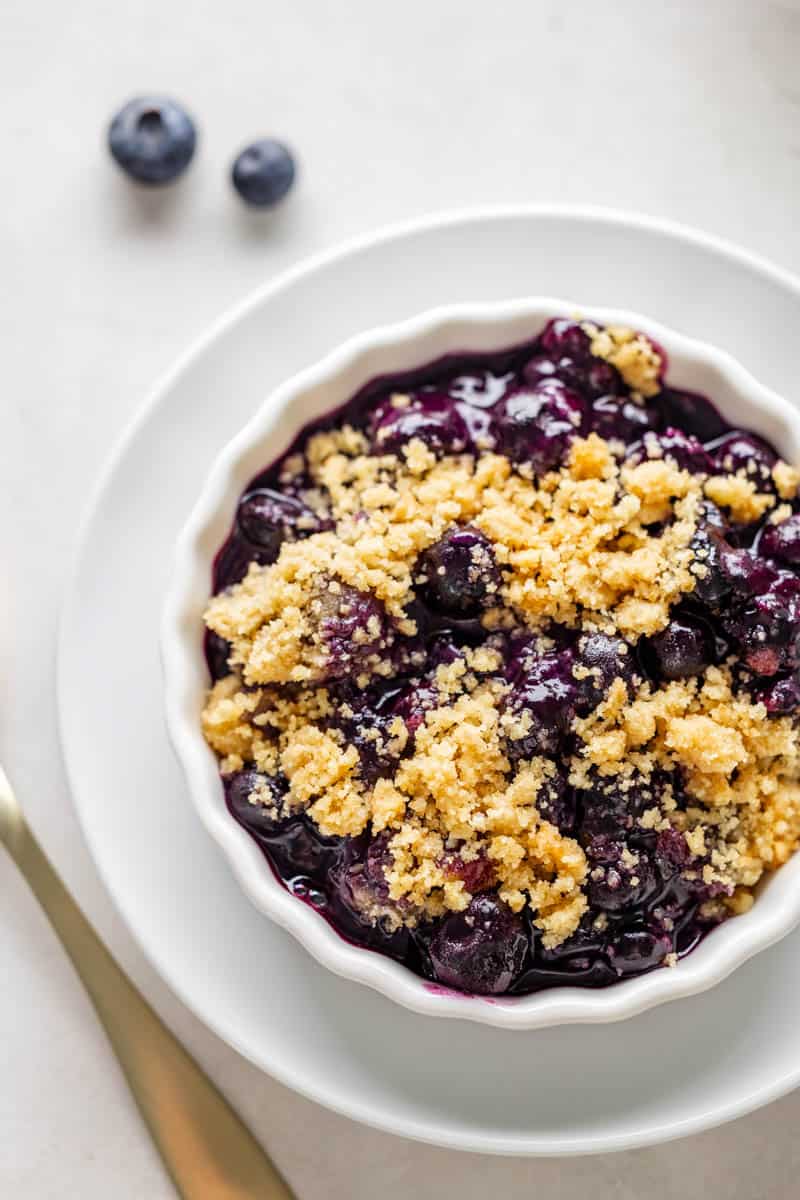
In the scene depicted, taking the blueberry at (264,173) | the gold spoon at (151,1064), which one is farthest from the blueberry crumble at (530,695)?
the blueberry at (264,173)

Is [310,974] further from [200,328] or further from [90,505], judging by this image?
[200,328]

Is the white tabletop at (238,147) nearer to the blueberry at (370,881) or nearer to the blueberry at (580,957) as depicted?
the blueberry at (370,881)

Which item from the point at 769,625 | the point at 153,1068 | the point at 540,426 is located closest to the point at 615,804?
the point at 769,625

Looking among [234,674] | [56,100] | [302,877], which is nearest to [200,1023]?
[302,877]

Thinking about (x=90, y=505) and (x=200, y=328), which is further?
(x=200, y=328)

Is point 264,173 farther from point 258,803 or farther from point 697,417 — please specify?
point 258,803

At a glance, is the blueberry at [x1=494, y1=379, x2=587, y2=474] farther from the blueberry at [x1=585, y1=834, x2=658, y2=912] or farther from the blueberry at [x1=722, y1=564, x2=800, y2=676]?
the blueberry at [x1=585, y1=834, x2=658, y2=912]

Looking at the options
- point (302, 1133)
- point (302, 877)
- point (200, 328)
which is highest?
point (200, 328)

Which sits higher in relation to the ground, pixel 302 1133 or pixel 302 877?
pixel 302 877
